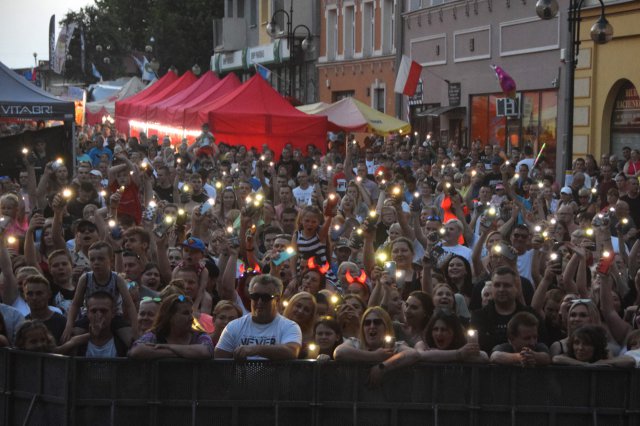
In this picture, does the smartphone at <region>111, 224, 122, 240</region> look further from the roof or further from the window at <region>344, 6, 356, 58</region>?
the window at <region>344, 6, 356, 58</region>

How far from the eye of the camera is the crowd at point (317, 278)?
7.59 metres

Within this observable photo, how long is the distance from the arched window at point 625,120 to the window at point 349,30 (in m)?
17.6

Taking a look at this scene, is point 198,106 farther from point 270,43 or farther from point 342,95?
point 270,43

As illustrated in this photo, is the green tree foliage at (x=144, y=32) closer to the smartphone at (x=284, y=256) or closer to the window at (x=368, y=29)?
the window at (x=368, y=29)

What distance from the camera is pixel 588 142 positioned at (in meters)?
27.8

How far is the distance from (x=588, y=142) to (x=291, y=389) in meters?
21.6

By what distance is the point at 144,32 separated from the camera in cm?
7188

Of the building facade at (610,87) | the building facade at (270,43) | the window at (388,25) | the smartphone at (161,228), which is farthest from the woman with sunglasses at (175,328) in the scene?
the building facade at (270,43)

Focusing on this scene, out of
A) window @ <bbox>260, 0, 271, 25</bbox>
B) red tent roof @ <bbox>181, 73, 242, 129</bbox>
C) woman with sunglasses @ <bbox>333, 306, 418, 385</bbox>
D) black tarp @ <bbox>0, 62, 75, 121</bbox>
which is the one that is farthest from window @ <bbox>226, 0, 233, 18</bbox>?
woman with sunglasses @ <bbox>333, 306, 418, 385</bbox>

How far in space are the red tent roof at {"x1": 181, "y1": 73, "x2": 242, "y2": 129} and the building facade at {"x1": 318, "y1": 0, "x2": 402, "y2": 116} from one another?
7.49m

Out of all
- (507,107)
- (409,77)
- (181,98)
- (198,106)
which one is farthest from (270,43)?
(507,107)

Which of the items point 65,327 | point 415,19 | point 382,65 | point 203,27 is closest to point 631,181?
point 65,327

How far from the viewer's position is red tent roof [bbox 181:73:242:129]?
30.8 m

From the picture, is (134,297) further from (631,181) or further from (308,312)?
(631,181)
